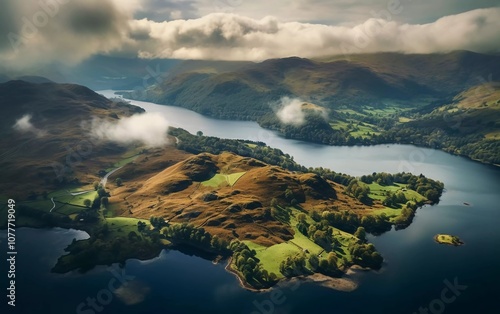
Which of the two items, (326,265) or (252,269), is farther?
(326,265)

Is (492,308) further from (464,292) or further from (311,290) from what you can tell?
(311,290)

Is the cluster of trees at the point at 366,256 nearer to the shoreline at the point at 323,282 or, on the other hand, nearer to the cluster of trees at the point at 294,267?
the shoreline at the point at 323,282

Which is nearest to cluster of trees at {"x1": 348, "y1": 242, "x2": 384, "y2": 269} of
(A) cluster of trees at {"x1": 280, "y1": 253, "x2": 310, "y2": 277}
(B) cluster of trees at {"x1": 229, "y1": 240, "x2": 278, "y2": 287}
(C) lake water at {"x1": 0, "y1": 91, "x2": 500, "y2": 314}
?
(C) lake water at {"x1": 0, "y1": 91, "x2": 500, "y2": 314}

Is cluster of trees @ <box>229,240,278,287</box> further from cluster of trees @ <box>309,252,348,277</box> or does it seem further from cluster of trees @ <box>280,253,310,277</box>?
cluster of trees @ <box>309,252,348,277</box>

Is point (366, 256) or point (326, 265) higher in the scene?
point (366, 256)

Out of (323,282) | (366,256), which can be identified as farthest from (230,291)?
(366,256)

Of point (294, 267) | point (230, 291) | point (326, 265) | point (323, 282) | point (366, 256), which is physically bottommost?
point (230, 291)

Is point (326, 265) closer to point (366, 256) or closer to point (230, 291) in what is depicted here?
point (366, 256)

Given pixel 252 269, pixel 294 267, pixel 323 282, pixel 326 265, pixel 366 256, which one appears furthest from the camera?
pixel 366 256

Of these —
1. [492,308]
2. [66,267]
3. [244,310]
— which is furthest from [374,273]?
[66,267]
